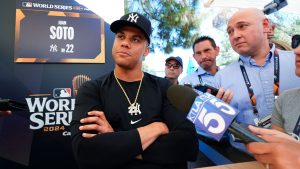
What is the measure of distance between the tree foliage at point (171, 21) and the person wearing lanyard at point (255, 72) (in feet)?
8.75

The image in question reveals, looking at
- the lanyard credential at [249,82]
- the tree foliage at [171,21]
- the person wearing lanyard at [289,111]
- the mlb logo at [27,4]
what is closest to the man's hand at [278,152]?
the person wearing lanyard at [289,111]

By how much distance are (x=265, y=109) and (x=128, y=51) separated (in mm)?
1049

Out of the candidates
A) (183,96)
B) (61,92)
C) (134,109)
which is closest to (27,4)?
(61,92)

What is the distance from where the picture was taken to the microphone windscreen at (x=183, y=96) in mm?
991

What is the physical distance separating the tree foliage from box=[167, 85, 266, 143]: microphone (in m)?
3.53

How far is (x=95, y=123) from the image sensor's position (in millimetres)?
1264

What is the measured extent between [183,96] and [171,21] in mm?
3768

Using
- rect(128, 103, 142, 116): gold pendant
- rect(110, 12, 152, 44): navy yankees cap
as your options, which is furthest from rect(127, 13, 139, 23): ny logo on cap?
rect(128, 103, 142, 116): gold pendant

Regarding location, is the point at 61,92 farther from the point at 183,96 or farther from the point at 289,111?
the point at 289,111

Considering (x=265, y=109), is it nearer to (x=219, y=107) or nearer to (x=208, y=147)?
(x=208, y=147)

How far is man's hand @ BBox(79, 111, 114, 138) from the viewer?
48.5 inches

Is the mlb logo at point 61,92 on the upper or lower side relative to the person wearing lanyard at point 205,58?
lower

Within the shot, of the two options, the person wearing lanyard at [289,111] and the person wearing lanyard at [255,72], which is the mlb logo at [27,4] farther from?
the person wearing lanyard at [289,111]

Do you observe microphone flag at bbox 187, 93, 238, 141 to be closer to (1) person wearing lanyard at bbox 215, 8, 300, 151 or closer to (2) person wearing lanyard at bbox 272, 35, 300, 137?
(2) person wearing lanyard at bbox 272, 35, 300, 137
